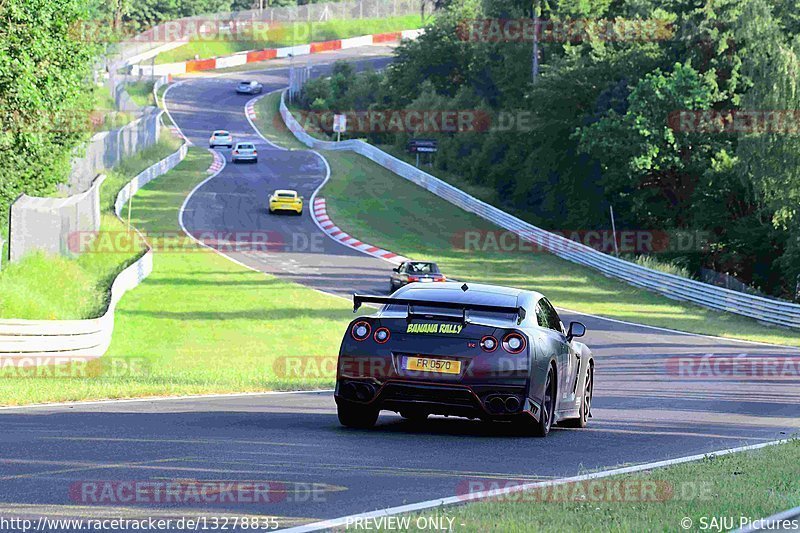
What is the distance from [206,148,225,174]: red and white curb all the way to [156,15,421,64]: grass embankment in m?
58.7

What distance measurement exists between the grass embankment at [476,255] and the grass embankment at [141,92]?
40.0m

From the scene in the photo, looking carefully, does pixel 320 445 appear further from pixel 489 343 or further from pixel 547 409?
pixel 547 409

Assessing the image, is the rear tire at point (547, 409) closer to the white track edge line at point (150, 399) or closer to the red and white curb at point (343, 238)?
the white track edge line at point (150, 399)

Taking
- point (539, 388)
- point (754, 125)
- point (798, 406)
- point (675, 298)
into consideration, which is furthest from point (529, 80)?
point (539, 388)

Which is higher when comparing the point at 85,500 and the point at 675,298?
the point at 85,500

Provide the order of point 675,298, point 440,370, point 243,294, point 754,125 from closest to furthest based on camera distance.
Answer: point 440,370, point 243,294, point 675,298, point 754,125

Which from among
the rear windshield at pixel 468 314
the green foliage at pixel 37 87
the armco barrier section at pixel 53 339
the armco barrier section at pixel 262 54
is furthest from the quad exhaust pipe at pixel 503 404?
the armco barrier section at pixel 262 54

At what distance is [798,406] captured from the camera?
1661 centimetres

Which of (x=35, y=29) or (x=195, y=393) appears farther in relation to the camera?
(x=35, y=29)

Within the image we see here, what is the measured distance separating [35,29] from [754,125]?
28.7m

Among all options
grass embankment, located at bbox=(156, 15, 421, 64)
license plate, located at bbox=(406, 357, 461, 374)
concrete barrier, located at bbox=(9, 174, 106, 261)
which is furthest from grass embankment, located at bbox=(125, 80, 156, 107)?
license plate, located at bbox=(406, 357, 461, 374)

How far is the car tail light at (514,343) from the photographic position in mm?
10195

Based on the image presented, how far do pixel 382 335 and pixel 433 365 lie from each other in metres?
0.55

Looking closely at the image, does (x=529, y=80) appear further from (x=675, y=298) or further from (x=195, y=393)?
(x=195, y=393)
